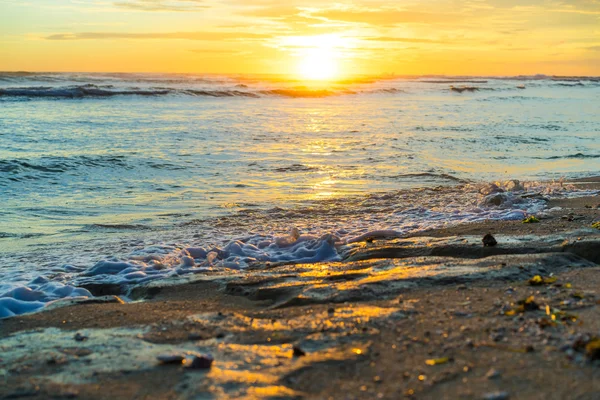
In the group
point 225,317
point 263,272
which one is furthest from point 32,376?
point 263,272

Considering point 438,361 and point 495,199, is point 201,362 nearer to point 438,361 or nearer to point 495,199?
point 438,361

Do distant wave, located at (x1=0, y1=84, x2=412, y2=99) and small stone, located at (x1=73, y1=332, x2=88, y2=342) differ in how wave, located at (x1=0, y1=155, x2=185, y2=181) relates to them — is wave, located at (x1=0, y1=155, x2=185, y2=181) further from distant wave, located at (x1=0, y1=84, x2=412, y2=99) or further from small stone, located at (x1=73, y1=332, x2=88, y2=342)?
distant wave, located at (x1=0, y1=84, x2=412, y2=99)

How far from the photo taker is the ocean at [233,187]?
5867 mm

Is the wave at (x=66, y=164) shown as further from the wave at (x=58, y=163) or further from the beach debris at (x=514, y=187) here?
the beach debris at (x=514, y=187)

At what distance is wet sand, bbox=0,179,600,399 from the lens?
2.62 meters

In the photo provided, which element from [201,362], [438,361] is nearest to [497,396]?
[438,361]

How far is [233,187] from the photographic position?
10047 millimetres

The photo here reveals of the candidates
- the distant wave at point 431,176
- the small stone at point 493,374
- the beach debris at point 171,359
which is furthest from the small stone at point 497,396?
the distant wave at point 431,176

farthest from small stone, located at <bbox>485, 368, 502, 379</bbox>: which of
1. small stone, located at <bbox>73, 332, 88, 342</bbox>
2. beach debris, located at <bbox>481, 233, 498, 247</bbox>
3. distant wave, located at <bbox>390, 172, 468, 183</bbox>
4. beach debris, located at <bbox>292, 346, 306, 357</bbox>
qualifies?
distant wave, located at <bbox>390, 172, 468, 183</bbox>

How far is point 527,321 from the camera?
126 inches

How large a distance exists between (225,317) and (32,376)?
1157 mm

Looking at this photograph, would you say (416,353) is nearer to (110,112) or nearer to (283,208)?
(283,208)

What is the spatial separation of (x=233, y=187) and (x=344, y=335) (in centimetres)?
710

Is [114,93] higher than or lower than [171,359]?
higher
